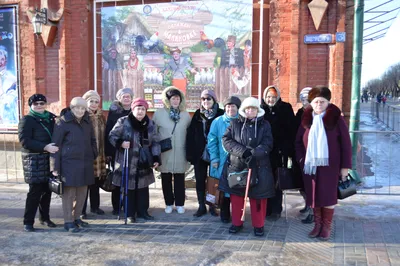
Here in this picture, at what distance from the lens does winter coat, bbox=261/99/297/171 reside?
5133 millimetres

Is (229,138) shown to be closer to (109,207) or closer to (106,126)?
(106,126)

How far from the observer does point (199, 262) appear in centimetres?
396

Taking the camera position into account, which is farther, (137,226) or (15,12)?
(15,12)

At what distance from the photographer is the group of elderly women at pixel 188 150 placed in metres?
4.46

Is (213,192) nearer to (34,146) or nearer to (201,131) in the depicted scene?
(201,131)

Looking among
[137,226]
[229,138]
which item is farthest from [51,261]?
[229,138]

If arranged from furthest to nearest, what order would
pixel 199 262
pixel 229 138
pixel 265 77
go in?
pixel 265 77 → pixel 229 138 → pixel 199 262

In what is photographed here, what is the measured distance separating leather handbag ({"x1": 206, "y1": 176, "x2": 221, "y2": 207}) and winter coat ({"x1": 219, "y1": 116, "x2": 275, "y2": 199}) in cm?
57

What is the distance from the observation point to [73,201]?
16.5ft

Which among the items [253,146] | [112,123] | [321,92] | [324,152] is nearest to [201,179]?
[253,146]

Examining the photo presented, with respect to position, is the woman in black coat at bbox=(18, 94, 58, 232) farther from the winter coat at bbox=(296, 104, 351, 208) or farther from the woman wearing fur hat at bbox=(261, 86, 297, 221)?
the winter coat at bbox=(296, 104, 351, 208)

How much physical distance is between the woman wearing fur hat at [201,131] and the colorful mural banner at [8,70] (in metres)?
5.71

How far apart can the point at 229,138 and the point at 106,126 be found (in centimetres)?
189

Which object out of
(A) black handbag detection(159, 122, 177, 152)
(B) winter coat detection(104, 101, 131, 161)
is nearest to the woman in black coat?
(B) winter coat detection(104, 101, 131, 161)
